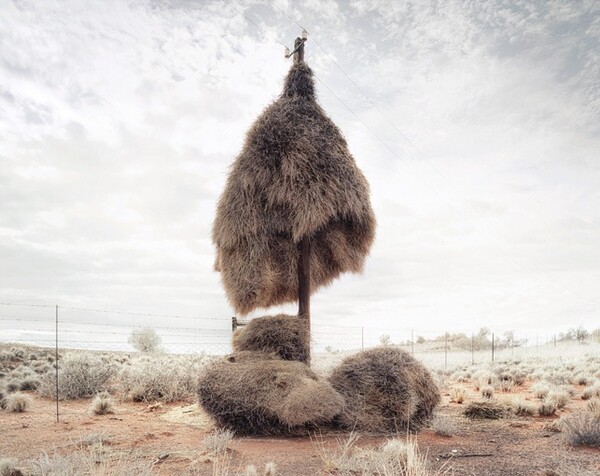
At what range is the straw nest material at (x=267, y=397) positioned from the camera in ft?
24.6

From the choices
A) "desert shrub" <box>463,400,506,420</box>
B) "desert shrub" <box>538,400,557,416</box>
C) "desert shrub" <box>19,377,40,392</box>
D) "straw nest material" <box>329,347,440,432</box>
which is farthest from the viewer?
"desert shrub" <box>19,377,40,392</box>

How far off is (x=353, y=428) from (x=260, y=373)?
1.81 m

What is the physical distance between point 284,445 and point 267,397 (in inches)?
35.0

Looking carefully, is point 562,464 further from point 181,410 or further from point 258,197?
point 181,410

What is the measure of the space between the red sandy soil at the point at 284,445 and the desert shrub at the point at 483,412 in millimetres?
239

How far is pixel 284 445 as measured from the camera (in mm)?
7055

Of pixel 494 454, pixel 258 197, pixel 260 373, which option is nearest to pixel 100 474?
pixel 260 373

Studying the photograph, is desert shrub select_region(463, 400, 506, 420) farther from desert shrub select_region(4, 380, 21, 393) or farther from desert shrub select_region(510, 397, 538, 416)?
desert shrub select_region(4, 380, 21, 393)

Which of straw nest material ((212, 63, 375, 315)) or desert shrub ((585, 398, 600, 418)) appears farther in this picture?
straw nest material ((212, 63, 375, 315))

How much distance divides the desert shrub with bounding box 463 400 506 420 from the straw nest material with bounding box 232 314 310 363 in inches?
143

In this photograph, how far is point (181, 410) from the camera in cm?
1060

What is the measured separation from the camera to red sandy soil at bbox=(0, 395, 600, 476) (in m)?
5.71

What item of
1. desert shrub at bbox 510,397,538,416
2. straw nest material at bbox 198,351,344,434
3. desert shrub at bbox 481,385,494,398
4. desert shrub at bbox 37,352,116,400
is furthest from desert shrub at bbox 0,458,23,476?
desert shrub at bbox 481,385,494,398

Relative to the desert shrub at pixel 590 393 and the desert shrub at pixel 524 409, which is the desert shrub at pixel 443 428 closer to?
the desert shrub at pixel 524 409
